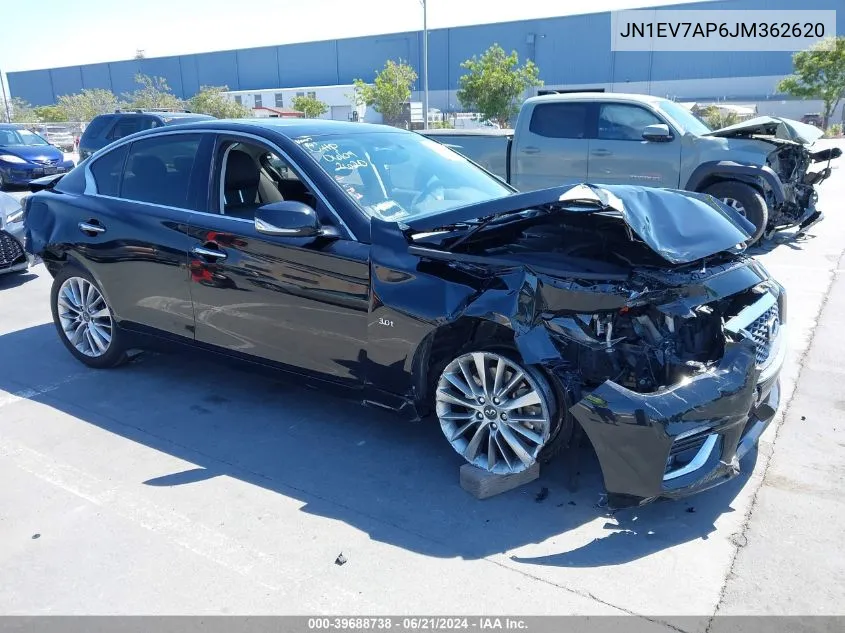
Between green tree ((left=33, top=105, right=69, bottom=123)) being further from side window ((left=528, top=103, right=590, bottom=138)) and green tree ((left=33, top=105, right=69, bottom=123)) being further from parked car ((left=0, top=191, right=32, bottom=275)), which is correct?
side window ((left=528, top=103, right=590, bottom=138))

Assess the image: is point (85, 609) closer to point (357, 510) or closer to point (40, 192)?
point (357, 510)

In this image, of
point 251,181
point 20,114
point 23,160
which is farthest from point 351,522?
point 20,114

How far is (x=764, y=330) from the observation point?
362cm

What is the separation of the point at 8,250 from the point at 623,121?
8063mm

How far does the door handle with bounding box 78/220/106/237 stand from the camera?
16.1 feet

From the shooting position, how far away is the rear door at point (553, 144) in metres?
9.79

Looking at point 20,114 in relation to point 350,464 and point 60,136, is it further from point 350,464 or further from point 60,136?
point 350,464

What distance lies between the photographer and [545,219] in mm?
3490

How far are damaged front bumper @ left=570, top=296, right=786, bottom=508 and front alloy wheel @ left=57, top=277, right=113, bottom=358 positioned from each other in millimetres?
3781

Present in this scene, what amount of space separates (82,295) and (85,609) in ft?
10.1

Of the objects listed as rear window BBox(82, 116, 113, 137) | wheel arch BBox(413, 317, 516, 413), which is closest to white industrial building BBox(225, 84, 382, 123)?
rear window BBox(82, 116, 113, 137)

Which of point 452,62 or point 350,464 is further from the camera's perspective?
point 452,62

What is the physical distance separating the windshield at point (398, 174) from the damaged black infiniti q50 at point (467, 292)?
0.06 ft

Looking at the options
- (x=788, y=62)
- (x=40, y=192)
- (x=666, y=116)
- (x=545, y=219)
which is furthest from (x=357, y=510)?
(x=788, y=62)
